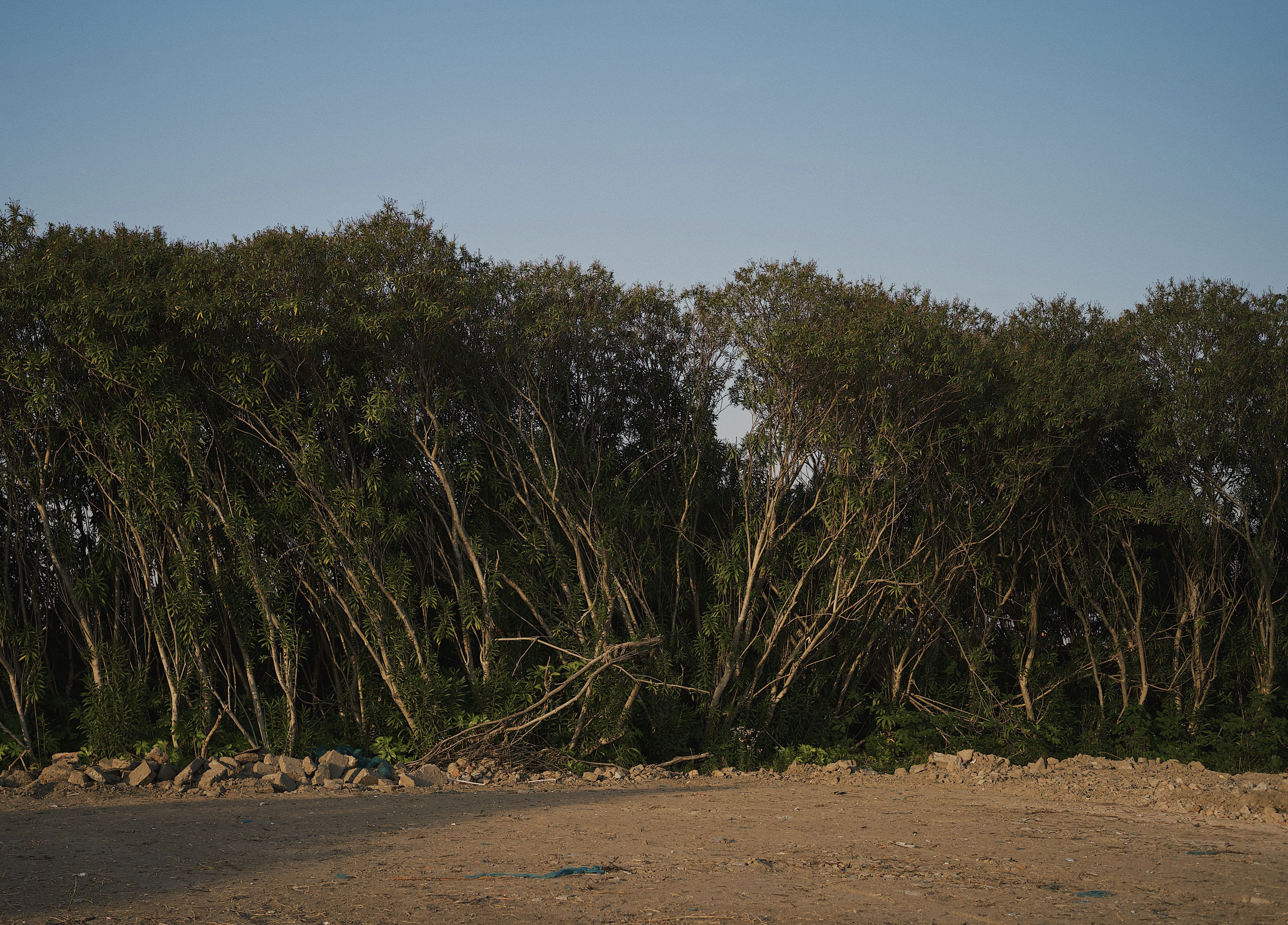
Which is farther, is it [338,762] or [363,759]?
[363,759]

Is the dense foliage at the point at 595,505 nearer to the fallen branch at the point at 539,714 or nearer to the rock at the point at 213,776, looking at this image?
the fallen branch at the point at 539,714

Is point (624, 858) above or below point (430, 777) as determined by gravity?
above

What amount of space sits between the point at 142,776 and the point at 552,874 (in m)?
4.32

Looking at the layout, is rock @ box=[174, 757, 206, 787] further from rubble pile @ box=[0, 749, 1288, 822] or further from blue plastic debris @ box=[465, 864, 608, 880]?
blue plastic debris @ box=[465, 864, 608, 880]


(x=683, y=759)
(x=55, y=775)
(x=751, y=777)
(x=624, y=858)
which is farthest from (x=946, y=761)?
(x=55, y=775)

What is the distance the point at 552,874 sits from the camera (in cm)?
469

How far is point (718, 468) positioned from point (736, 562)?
128 cm

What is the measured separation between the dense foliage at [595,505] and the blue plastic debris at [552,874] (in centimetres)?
370

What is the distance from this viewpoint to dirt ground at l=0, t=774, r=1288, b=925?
4090mm

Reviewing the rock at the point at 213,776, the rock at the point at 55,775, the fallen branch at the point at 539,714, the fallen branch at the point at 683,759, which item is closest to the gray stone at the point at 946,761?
the fallen branch at the point at 683,759

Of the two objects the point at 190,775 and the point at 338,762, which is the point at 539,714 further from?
the point at 190,775

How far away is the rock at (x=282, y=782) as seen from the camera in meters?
7.41

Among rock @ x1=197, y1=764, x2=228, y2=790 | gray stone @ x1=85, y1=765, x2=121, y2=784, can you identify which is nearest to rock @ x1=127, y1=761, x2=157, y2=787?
gray stone @ x1=85, y1=765, x2=121, y2=784

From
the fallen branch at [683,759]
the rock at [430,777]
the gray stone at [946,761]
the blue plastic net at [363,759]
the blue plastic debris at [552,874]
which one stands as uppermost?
the blue plastic debris at [552,874]
